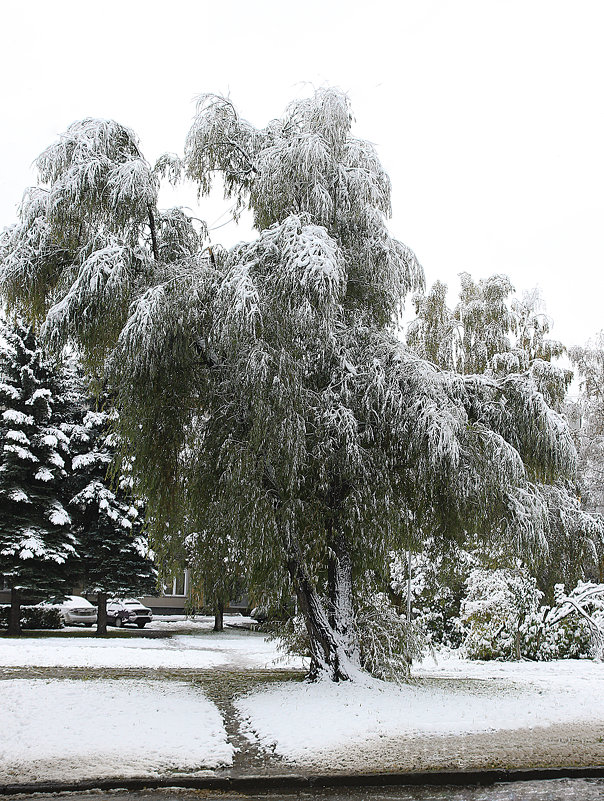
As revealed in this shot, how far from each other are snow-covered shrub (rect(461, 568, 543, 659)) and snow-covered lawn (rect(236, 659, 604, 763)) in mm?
5294

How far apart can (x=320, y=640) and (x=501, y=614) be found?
9.77 m

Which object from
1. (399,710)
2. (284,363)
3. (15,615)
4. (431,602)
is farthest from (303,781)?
(15,615)

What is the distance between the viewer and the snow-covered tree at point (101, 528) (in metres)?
25.5

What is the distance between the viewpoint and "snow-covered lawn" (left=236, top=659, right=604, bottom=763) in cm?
784

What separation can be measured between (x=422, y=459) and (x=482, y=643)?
11.7 meters

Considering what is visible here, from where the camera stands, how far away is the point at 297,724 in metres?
8.30

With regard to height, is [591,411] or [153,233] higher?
[591,411]

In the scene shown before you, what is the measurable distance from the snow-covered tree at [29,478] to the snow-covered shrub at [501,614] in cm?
1239

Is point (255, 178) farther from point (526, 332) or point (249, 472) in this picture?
point (526, 332)

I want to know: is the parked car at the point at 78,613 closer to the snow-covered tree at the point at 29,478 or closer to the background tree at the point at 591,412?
the snow-covered tree at the point at 29,478

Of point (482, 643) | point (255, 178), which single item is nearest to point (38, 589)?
point (482, 643)

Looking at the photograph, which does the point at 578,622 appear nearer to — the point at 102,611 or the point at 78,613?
the point at 102,611

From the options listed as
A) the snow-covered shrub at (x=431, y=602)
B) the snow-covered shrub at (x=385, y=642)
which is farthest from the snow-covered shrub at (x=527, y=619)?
the snow-covered shrub at (x=385, y=642)

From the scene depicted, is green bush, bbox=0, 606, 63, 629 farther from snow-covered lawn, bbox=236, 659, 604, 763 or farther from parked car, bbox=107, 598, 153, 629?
snow-covered lawn, bbox=236, 659, 604, 763
